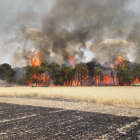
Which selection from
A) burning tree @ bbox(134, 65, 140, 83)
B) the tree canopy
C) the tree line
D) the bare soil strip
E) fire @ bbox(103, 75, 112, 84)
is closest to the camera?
the bare soil strip

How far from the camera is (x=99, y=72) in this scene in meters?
118

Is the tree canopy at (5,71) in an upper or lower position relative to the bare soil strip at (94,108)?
upper

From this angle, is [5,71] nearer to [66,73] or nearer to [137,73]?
[66,73]

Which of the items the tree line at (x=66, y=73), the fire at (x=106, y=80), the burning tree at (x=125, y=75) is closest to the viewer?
the burning tree at (x=125, y=75)

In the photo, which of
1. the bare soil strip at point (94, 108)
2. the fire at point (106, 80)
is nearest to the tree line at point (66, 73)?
the fire at point (106, 80)

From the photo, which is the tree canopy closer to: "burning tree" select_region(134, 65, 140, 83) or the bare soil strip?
"burning tree" select_region(134, 65, 140, 83)

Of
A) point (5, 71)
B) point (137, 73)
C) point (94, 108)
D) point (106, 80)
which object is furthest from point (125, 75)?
point (94, 108)

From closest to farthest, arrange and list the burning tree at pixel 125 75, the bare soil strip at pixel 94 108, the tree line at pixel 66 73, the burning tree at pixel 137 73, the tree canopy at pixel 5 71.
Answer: the bare soil strip at pixel 94 108, the burning tree at pixel 125 75, the tree line at pixel 66 73, the burning tree at pixel 137 73, the tree canopy at pixel 5 71

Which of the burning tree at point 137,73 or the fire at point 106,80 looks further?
the fire at point 106,80

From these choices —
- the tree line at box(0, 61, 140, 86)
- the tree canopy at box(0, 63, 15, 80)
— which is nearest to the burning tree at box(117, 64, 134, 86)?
the tree line at box(0, 61, 140, 86)

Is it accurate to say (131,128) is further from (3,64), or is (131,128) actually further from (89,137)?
(3,64)

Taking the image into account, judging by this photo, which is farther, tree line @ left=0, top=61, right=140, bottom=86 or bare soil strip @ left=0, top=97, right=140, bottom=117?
tree line @ left=0, top=61, right=140, bottom=86

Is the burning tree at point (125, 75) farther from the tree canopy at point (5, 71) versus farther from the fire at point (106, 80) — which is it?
the tree canopy at point (5, 71)

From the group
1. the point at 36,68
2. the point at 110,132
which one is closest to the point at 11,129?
the point at 110,132
